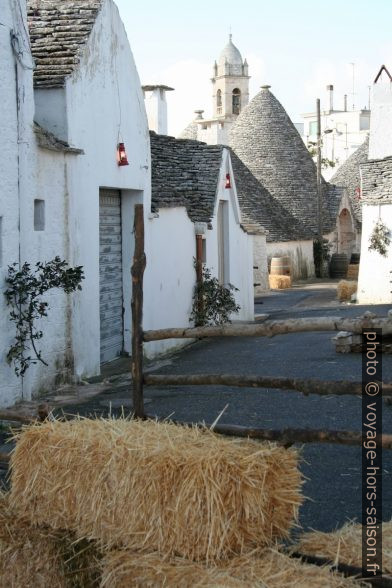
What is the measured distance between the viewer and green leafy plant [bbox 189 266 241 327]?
61.7 ft

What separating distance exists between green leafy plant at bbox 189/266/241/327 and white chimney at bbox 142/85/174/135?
20.4 ft

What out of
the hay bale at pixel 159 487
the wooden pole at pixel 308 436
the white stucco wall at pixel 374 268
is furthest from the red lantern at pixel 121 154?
the white stucco wall at pixel 374 268

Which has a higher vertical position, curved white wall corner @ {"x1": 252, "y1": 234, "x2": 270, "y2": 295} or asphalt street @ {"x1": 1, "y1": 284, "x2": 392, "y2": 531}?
curved white wall corner @ {"x1": 252, "y1": 234, "x2": 270, "y2": 295}

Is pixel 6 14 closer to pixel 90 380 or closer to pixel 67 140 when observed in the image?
pixel 67 140

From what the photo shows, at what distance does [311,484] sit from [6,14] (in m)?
6.71

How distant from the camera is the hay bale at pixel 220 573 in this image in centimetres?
444

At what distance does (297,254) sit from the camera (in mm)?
43375

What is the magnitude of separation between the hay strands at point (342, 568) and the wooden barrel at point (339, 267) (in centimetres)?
3879

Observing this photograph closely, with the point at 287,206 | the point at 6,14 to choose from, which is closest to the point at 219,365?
the point at 6,14

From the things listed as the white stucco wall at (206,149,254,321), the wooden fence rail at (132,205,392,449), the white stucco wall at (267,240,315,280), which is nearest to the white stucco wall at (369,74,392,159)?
the white stucco wall at (206,149,254,321)

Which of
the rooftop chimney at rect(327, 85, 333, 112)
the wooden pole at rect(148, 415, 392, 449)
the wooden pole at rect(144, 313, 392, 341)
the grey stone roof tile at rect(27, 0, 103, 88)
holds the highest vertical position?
the rooftop chimney at rect(327, 85, 333, 112)

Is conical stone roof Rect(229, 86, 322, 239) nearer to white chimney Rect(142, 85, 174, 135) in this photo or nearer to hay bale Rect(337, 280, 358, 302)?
hay bale Rect(337, 280, 358, 302)

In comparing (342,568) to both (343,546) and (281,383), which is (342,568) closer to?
(343,546)

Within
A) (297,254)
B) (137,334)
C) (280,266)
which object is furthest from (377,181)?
(137,334)
